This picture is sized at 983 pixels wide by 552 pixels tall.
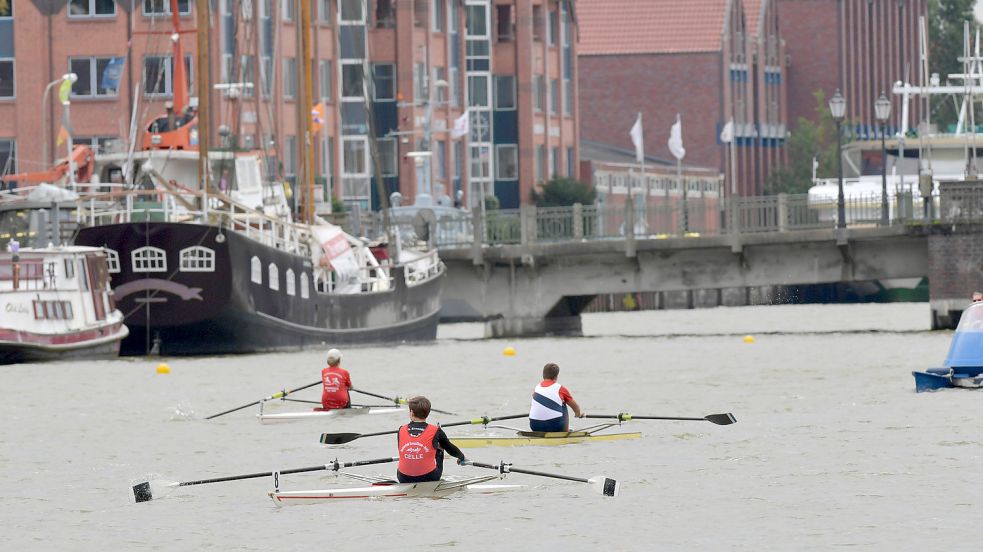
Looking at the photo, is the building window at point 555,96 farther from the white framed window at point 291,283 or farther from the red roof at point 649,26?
the white framed window at point 291,283

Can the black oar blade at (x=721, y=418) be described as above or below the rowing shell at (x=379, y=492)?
above

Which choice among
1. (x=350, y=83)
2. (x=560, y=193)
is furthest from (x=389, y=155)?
(x=560, y=193)

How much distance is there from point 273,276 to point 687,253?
15.8 m

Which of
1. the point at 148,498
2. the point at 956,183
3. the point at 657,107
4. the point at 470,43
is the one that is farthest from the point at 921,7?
the point at 148,498

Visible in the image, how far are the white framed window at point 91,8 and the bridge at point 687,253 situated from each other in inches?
747

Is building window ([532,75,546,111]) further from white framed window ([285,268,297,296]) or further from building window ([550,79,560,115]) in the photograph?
white framed window ([285,268,297,296])

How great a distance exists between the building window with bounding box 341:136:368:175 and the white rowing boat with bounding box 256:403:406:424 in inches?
2374

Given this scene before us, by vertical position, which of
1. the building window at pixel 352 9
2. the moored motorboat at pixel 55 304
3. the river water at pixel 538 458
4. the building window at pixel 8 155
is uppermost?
the building window at pixel 352 9

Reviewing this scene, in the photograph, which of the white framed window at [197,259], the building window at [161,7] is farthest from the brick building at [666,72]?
the white framed window at [197,259]

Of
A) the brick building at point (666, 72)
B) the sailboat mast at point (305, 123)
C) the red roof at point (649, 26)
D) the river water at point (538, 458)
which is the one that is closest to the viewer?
the river water at point (538, 458)

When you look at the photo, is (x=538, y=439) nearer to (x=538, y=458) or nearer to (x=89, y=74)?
(x=538, y=458)

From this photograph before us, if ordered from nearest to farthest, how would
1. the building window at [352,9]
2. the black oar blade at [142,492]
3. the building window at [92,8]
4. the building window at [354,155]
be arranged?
the black oar blade at [142,492], the building window at [92,8], the building window at [352,9], the building window at [354,155]

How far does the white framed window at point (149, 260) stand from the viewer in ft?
188

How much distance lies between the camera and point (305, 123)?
6694 cm
